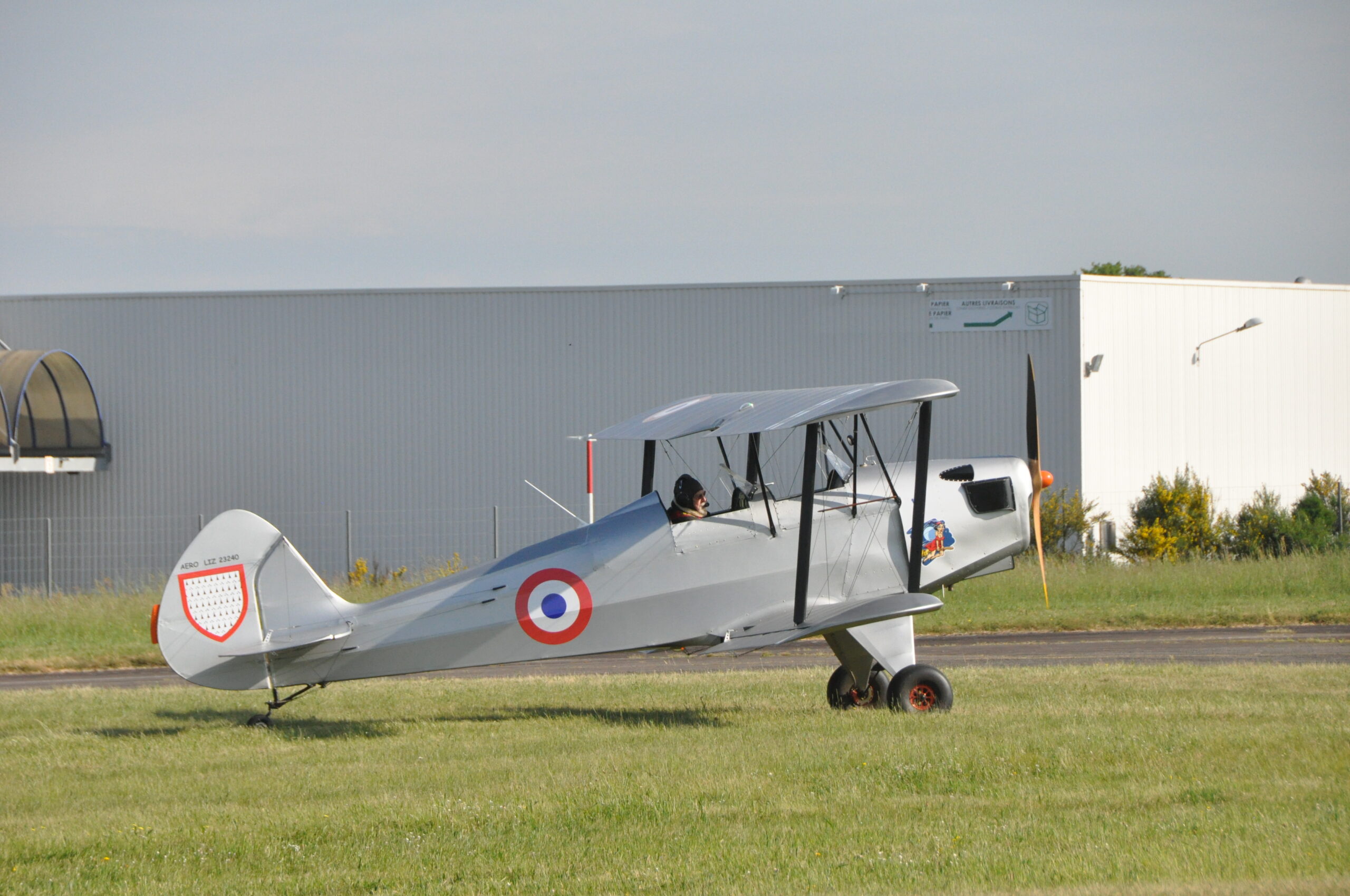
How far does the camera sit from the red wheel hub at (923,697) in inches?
410

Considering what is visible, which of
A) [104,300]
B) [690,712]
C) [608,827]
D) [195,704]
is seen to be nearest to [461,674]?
[195,704]

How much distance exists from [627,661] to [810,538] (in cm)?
646

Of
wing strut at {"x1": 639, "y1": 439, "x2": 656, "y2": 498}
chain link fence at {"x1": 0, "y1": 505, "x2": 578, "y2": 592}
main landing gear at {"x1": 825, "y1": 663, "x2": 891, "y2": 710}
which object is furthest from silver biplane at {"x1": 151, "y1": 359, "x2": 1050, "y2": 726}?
chain link fence at {"x1": 0, "y1": 505, "x2": 578, "y2": 592}

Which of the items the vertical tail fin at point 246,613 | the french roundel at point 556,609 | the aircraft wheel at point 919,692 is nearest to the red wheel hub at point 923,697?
the aircraft wheel at point 919,692

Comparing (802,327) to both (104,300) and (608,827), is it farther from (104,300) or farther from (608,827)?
(608,827)

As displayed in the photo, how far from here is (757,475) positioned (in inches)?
435

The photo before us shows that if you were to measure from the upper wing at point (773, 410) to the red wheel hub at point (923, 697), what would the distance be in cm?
248

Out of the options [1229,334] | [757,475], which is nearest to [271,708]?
[757,475]

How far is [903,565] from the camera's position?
10672 mm

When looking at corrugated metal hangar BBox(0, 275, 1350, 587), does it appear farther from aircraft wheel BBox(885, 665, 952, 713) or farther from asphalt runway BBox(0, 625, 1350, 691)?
aircraft wheel BBox(885, 665, 952, 713)

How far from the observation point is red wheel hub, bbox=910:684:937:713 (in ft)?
34.2

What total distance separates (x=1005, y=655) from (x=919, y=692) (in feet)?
17.5

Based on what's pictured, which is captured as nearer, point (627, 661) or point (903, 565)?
point (903, 565)

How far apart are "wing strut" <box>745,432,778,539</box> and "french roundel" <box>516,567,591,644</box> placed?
5.39ft
